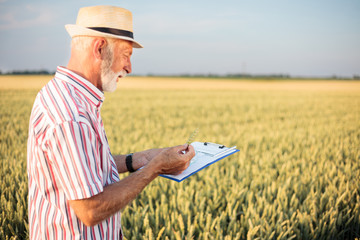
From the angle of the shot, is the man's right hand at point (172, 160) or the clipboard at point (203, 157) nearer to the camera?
the man's right hand at point (172, 160)

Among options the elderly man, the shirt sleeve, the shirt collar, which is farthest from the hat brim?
the shirt sleeve

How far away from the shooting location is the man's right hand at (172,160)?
1.33m

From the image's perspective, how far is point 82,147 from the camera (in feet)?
3.28

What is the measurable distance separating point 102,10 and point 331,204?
10.1 ft

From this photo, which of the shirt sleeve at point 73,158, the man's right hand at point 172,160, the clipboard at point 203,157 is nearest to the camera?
the shirt sleeve at point 73,158

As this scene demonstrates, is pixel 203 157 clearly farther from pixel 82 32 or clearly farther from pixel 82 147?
pixel 82 32

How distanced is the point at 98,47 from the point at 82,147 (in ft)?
1.63

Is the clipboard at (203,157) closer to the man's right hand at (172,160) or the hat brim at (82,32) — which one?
the man's right hand at (172,160)

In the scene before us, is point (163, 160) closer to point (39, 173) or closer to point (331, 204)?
point (39, 173)

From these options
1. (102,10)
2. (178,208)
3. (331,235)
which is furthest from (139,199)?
(102,10)

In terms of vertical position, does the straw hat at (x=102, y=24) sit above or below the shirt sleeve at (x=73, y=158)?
above

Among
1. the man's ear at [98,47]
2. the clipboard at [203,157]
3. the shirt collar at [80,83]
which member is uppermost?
the man's ear at [98,47]

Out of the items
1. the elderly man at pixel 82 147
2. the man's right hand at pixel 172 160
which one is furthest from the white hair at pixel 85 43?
the man's right hand at pixel 172 160

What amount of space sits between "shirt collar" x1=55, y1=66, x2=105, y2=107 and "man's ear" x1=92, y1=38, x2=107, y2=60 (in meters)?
0.13
